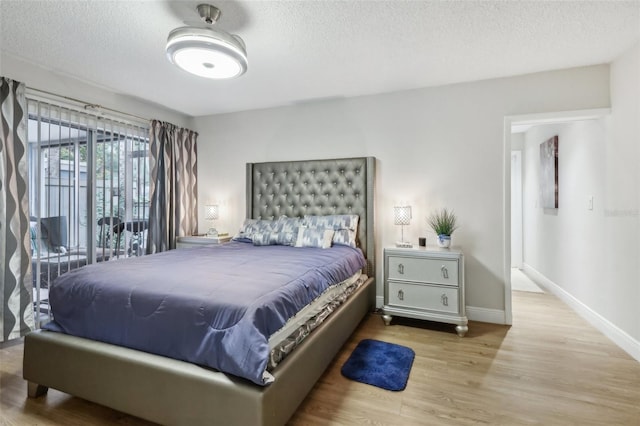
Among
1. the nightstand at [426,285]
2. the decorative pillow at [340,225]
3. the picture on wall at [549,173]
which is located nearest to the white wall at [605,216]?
the picture on wall at [549,173]

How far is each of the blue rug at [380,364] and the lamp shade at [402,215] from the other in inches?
46.8

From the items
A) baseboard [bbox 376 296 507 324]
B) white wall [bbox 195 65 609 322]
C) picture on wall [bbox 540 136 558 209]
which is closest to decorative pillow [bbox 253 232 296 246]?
white wall [bbox 195 65 609 322]

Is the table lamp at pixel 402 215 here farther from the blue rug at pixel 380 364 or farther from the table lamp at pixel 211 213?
the table lamp at pixel 211 213

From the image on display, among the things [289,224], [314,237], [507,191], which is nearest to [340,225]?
[314,237]

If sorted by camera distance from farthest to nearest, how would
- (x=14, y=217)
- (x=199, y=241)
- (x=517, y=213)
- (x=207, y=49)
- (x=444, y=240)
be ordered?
(x=517, y=213)
(x=199, y=241)
(x=444, y=240)
(x=14, y=217)
(x=207, y=49)

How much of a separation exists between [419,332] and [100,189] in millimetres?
3513

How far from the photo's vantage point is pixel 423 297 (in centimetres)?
276

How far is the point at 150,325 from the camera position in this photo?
150 centimetres

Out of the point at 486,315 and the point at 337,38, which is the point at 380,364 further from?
the point at 337,38

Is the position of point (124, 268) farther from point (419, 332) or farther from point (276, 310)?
point (419, 332)

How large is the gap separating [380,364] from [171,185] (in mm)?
3215

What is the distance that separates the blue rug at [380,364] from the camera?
1916mm

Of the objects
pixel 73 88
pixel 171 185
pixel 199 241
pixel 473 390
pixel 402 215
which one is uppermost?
pixel 73 88

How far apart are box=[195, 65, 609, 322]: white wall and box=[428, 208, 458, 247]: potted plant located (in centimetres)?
7
